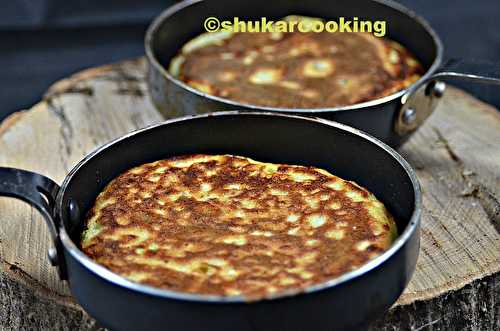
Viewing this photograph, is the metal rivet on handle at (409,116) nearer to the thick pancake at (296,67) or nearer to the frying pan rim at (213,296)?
the thick pancake at (296,67)

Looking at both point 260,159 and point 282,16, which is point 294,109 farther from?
point 282,16

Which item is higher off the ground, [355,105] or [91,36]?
[355,105]

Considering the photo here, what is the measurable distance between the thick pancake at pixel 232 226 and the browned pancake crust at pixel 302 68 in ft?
1.72

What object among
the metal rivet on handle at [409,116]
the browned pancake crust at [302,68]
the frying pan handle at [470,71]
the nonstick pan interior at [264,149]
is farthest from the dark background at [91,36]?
the nonstick pan interior at [264,149]

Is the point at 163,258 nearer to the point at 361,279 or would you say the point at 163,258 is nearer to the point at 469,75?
the point at 361,279

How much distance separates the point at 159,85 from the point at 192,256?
90 centimetres

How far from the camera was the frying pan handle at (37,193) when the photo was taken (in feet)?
5.78

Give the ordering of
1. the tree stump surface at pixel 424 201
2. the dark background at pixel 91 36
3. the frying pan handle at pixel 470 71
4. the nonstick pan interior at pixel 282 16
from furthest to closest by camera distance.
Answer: the dark background at pixel 91 36 → the nonstick pan interior at pixel 282 16 → the frying pan handle at pixel 470 71 → the tree stump surface at pixel 424 201

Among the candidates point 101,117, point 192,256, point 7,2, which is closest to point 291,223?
point 192,256

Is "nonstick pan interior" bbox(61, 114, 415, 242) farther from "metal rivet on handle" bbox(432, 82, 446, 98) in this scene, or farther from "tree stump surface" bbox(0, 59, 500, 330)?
"metal rivet on handle" bbox(432, 82, 446, 98)

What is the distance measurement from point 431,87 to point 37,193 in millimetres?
1282

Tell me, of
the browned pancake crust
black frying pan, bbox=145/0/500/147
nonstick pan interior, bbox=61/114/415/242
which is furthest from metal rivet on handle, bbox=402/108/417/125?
nonstick pan interior, bbox=61/114/415/242

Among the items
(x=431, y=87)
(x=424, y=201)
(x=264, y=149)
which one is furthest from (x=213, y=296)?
(x=431, y=87)

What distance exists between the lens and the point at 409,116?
96.3 inches
